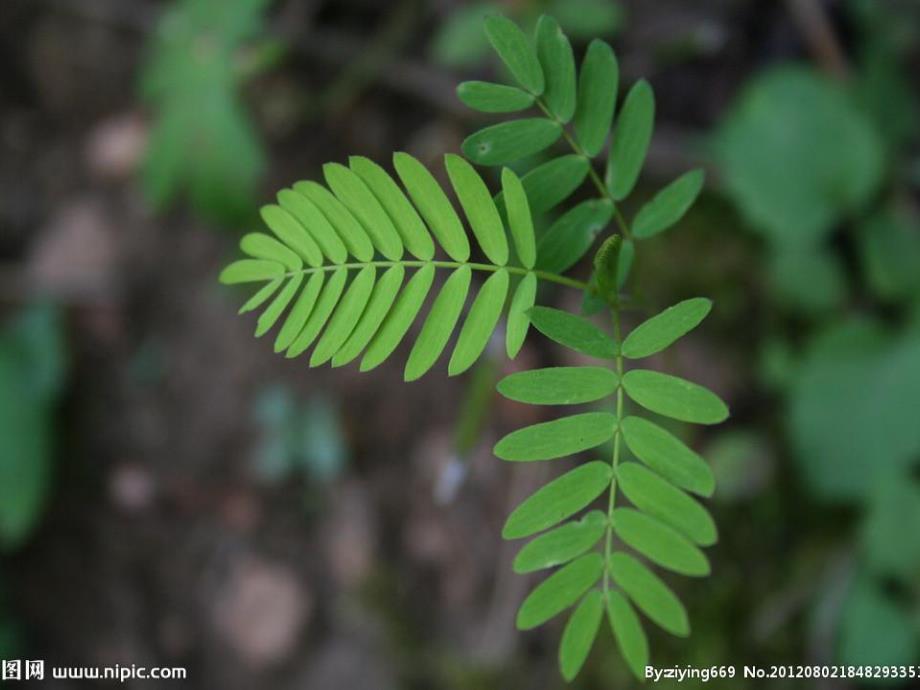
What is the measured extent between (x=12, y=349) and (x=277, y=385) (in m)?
0.90

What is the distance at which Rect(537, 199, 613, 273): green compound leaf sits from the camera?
4.42 ft

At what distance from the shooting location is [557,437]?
3.78ft

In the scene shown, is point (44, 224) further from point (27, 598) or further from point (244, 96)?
point (27, 598)

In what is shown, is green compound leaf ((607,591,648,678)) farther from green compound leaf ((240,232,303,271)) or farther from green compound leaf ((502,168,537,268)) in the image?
green compound leaf ((240,232,303,271))

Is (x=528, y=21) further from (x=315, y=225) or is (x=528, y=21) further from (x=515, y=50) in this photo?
(x=315, y=225)

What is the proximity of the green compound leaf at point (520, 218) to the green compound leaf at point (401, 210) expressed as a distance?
0.38ft

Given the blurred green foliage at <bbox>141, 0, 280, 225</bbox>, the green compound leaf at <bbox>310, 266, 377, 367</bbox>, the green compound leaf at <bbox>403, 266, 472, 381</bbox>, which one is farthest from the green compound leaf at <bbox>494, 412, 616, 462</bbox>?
the blurred green foliage at <bbox>141, 0, 280, 225</bbox>

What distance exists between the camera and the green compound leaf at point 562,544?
1.16m

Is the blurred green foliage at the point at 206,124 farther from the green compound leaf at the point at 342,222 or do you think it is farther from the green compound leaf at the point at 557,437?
the green compound leaf at the point at 557,437

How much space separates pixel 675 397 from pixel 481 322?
0.27 meters

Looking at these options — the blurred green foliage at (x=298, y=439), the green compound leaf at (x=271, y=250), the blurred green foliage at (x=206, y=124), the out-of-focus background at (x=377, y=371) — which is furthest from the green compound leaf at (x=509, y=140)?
the blurred green foliage at (x=298, y=439)

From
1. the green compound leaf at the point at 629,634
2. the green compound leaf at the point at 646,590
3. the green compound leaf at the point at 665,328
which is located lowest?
the green compound leaf at the point at 629,634

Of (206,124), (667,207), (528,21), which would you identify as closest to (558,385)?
(667,207)

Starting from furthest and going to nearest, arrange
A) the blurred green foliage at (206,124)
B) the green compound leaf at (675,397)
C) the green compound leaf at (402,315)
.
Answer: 1. the blurred green foliage at (206,124)
2. the green compound leaf at (402,315)
3. the green compound leaf at (675,397)
